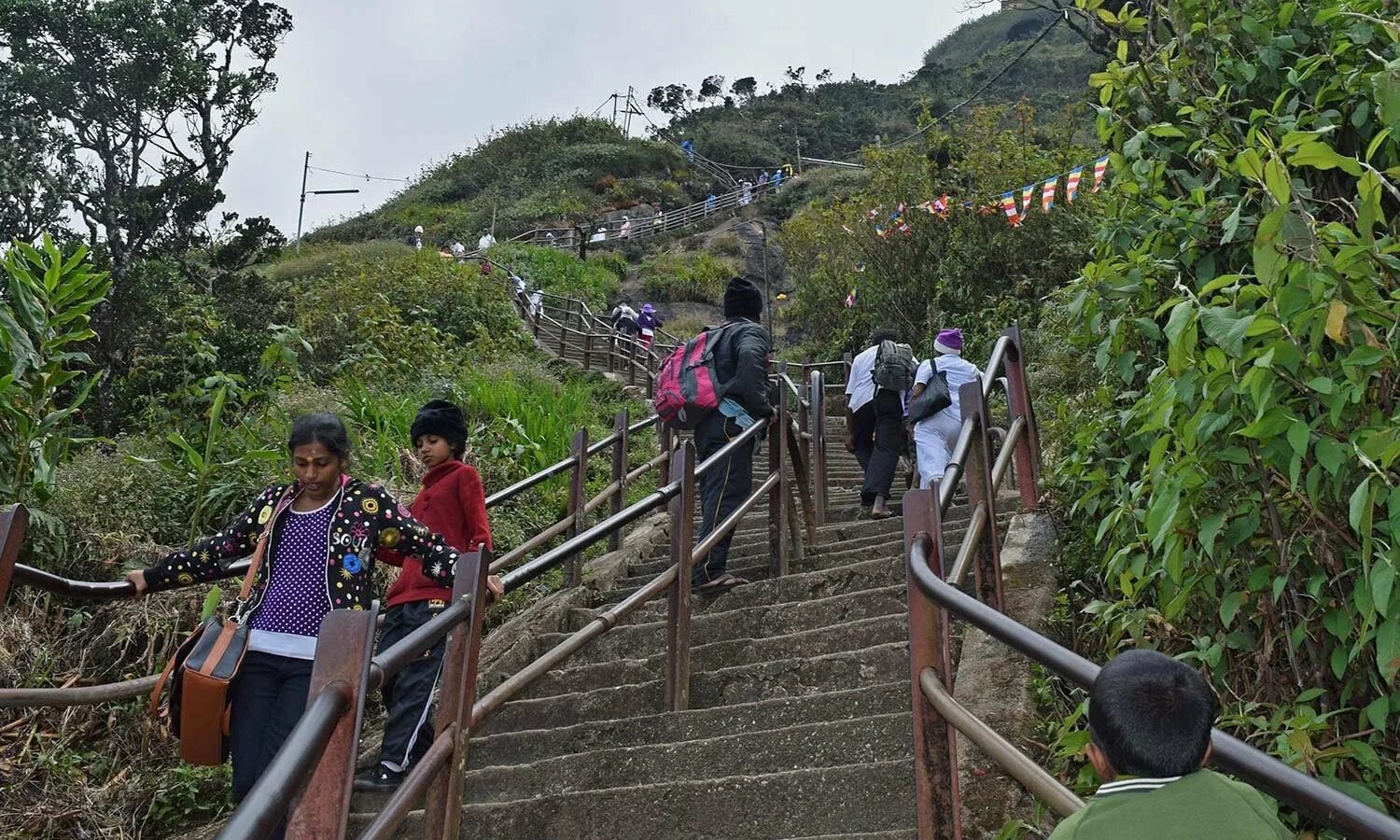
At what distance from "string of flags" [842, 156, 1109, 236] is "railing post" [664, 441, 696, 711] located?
6729mm

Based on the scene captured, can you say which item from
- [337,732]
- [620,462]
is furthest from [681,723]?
[620,462]

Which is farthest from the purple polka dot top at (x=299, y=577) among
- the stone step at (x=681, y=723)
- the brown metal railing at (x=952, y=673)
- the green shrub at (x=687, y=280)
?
the green shrub at (x=687, y=280)

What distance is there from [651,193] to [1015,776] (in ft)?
144

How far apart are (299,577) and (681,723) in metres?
1.54

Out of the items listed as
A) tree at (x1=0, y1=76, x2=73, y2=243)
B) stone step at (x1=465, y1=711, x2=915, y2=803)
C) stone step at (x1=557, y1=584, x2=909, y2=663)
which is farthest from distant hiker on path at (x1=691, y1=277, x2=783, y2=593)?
tree at (x1=0, y1=76, x2=73, y2=243)

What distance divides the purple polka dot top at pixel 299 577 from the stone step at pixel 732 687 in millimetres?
1617

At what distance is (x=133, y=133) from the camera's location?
794 inches

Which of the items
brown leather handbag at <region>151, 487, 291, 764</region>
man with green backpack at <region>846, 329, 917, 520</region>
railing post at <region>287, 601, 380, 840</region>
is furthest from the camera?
man with green backpack at <region>846, 329, 917, 520</region>

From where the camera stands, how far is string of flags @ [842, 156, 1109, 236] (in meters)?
11.8

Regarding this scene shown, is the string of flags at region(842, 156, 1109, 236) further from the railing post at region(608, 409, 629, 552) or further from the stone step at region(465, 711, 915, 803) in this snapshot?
the stone step at region(465, 711, 915, 803)

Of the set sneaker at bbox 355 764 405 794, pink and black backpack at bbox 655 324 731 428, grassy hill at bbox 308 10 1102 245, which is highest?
grassy hill at bbox 308 10 1102 245

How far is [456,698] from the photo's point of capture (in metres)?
2.96

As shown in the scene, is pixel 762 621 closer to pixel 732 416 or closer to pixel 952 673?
pixel 732 416

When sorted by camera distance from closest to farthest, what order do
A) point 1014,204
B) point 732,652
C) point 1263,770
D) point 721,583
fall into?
point 1263,770 < point 732,652 < point 721,583 < point 1014,204
